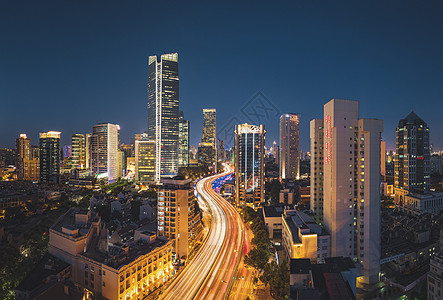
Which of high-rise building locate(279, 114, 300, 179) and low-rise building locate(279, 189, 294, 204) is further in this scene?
high-rise building locate(279, 114, 300, 179)

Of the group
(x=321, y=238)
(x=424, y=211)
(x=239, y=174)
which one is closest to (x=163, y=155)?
(x=239, y=174)

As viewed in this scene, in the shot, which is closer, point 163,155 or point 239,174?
point 239,174

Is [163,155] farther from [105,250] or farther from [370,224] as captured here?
[370,224]

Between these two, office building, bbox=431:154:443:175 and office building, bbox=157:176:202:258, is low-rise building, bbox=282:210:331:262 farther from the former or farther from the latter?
office building, bbox=431:154:443:175

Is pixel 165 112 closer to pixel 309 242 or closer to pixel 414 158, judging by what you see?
pixel 309 242

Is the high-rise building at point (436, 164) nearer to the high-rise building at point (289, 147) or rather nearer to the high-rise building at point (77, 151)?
the high-rise building at point (289, 147)

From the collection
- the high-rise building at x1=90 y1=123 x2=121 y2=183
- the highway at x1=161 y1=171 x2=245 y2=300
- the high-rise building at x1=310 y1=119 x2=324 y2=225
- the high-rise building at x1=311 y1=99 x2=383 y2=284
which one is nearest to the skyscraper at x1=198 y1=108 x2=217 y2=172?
the high-rise building at x1=90 y1=123 x2=121 y2=183

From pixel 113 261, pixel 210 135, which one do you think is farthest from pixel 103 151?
pixel 113 261
